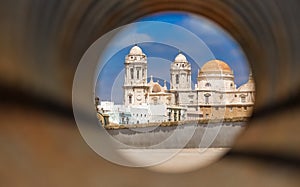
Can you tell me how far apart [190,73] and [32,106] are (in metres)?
25.9

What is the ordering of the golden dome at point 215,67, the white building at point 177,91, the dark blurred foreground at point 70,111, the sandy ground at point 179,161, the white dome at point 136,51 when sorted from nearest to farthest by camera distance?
the dark blurred foreground at point 70,111
the sandy ground at point 179,161
the white building at point 177,91
the golden dome at point 215,67
the white dome at point 136,51

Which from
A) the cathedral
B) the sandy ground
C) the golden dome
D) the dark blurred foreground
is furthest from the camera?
the golden dome

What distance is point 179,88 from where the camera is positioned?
27453 millimetres

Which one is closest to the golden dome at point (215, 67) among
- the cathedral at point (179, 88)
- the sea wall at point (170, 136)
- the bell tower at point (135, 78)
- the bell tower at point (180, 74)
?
the cathedral at point (179, 88)

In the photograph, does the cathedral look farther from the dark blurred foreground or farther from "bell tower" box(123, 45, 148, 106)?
the dark blurred foreground

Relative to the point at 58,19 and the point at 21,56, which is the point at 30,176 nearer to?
the point at 21,56

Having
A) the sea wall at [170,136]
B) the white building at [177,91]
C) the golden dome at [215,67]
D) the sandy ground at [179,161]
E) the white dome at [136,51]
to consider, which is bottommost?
the sandy ground at [179,161]

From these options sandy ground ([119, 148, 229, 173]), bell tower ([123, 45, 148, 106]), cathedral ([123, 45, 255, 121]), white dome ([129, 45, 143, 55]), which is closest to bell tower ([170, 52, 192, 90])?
cathedral ([123, 45, 255, 121])

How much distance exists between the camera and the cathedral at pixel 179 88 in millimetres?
24516

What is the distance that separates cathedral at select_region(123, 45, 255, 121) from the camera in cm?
2452

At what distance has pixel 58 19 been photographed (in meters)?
2.65

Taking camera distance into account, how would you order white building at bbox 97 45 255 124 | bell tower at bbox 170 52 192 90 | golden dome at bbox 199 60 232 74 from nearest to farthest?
1. white building at bbox 97 45 255 124
2. bell tower at bbox 170 52 192 90
3. golden dome at bbox 199 60 232 74

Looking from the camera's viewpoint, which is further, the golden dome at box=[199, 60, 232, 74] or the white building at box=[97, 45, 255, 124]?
the golden dome at box=[199, 60, 232, 74]

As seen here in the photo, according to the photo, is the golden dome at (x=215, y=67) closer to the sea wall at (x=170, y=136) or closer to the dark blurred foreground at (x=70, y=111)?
the sea wall at (x=170, y=136)
